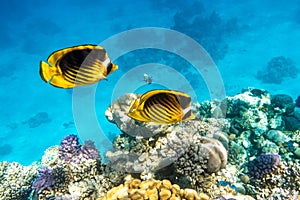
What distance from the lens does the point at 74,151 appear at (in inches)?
211

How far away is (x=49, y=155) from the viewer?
581 centimetres

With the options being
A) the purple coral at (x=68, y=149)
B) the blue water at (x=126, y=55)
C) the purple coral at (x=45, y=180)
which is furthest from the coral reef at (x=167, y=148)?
the blue water at (x=126, y=55)

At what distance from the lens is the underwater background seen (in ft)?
76.0

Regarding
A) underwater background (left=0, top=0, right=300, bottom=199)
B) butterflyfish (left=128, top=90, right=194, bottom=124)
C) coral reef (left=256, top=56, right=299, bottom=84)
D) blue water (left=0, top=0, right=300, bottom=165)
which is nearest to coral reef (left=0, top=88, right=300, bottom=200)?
butterflyfish (left=128, top=90, right=194, bottom=124)

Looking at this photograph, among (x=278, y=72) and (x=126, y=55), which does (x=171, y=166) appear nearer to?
(x=278, y=72)

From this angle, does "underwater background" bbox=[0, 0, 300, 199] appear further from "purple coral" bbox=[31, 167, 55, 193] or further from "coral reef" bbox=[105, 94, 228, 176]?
"purple coral" bbox=[31, 167, 55, 193]

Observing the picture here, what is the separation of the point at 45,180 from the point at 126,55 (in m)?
26.1

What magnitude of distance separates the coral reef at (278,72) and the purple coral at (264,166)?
19903 millimetres

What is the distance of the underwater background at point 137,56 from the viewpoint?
2317 centimetres

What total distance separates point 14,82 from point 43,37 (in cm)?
1343

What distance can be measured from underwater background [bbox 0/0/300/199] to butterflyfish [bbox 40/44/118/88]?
260 inches

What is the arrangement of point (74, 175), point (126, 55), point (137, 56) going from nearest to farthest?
point (74, 175) → point (137, 56) → point (126, 55)

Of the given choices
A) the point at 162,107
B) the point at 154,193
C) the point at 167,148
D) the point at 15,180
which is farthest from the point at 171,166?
the point at 15,180

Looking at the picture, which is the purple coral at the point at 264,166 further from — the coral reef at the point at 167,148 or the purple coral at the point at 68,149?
the purple coral at the point at 68,149
